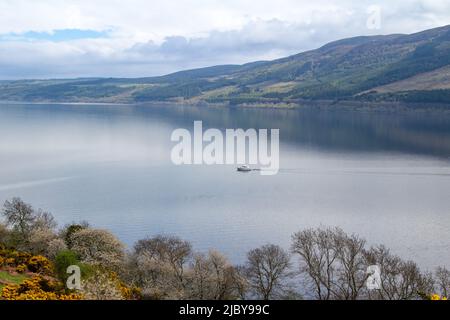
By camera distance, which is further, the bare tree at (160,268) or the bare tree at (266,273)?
the bare tree at (266,273)

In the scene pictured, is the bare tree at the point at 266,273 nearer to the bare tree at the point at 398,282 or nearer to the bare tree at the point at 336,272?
the bare tree at the point at 336,272

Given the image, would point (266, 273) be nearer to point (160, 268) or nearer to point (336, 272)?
point (336, 272)

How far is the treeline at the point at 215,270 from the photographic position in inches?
→ 1216

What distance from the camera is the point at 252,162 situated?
97.3m

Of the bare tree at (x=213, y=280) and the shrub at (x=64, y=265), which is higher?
the shrub at (x=64, y=265)

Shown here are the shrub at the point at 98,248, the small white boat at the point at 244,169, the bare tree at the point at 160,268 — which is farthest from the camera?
the small white boat at the point at 244,169

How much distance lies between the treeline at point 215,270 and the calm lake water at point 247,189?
8.65m

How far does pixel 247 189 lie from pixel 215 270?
41991 millimetres

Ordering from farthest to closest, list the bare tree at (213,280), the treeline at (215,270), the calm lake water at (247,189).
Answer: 1. the calm lake water at (247,189)
2. the bare tree at (213,280)
3. the treeline at (215,270)

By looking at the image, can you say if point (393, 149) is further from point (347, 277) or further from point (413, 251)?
point (347, 277)

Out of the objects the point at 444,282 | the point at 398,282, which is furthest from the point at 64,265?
the point at 444,282

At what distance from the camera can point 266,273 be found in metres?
35.6

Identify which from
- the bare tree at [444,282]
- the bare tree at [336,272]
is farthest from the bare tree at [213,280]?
the bare tree at [444,282]
